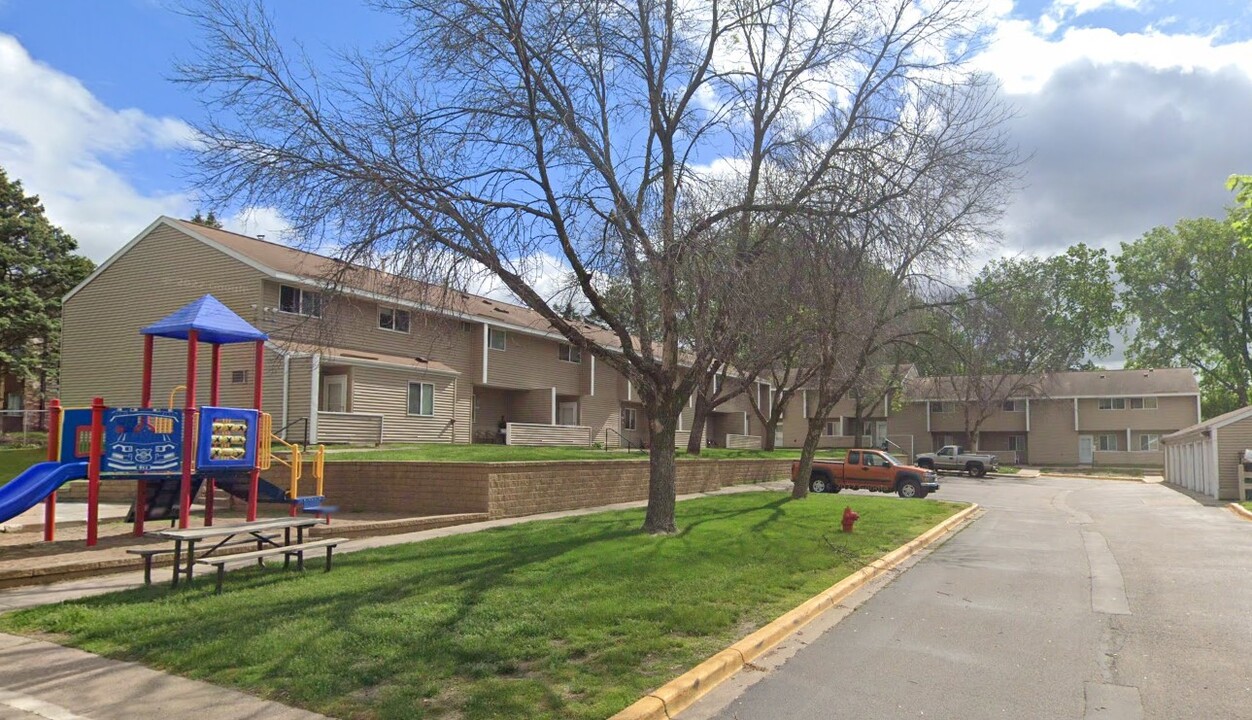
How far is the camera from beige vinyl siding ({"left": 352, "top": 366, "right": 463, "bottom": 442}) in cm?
2670

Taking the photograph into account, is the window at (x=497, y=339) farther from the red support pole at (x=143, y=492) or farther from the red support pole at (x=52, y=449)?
the red support pole at (x=52, y=449)

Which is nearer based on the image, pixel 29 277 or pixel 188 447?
pixel 188 447

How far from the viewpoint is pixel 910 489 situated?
91.9 ft

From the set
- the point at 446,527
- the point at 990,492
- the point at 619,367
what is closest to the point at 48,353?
the point at 446,527

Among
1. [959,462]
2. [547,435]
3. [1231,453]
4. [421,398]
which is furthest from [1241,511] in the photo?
[959,462]

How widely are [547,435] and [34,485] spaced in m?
22.6

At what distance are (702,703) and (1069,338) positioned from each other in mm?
68291

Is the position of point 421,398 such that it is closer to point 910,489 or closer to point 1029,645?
point 910,489

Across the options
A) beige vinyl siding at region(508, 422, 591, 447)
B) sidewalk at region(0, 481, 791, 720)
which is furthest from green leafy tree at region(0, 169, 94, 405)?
sidewalk at region(0, 481, 791, 720)

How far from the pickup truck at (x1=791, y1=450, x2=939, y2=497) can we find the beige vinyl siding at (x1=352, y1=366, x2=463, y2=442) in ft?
40.6

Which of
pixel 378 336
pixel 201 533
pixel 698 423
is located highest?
pixel 378 336

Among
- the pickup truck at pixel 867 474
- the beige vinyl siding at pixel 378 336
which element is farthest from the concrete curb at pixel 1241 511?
the beige vinyl siding at pixel 378 336

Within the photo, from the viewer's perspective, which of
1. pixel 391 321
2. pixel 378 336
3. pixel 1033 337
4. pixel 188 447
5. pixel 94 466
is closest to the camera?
pixel 94 466

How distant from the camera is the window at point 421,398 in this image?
28.7m
